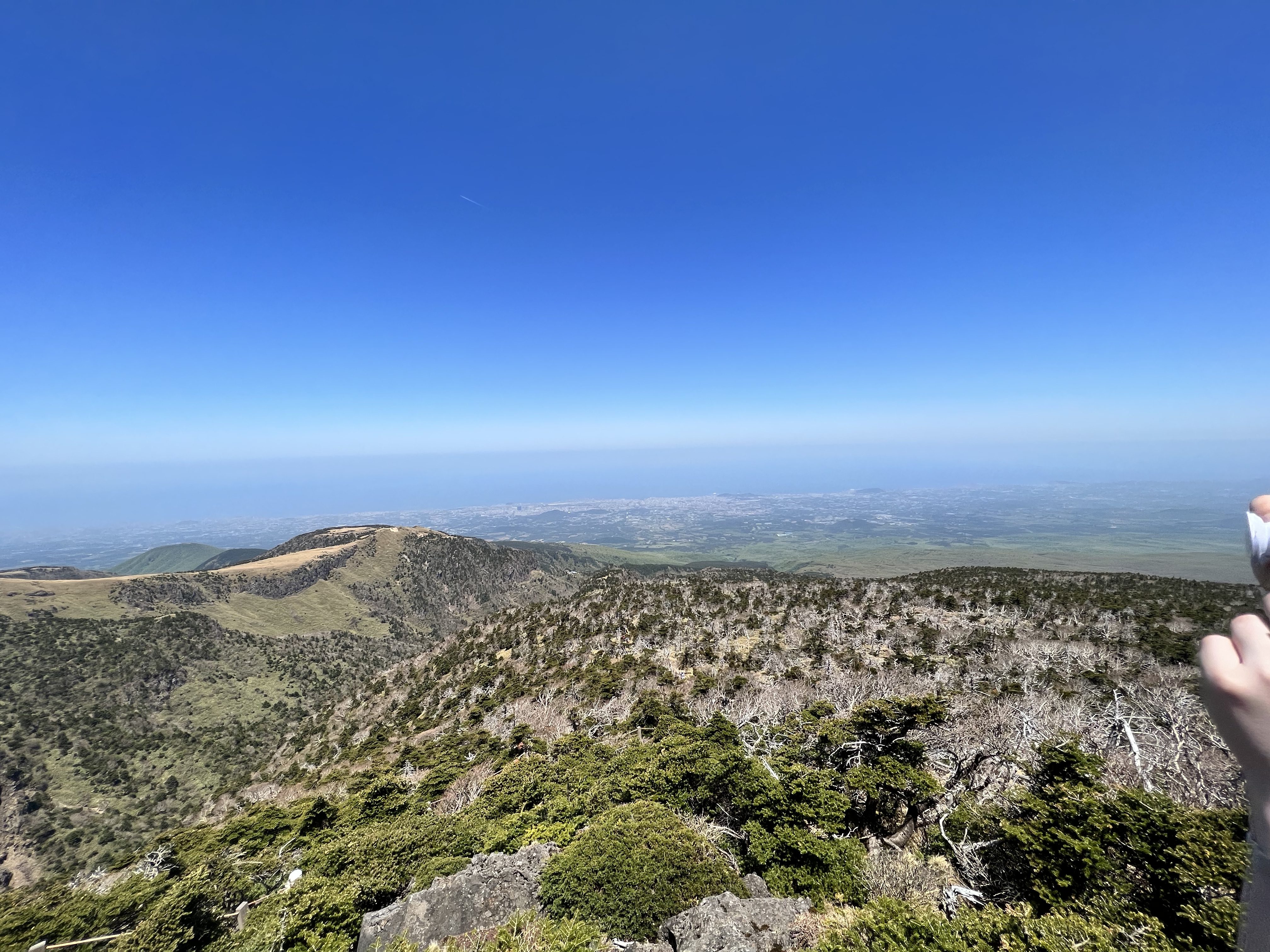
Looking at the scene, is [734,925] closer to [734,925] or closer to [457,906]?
[734,925]

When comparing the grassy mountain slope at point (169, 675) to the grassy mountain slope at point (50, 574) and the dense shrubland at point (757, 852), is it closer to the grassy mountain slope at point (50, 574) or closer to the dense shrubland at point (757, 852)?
the dense shrubland at point (757, 852)

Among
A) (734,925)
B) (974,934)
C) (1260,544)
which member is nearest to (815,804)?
(734,925)

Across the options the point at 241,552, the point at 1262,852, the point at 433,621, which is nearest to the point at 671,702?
the point at 1262,852

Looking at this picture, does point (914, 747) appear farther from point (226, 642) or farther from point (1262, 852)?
point (226, 642)

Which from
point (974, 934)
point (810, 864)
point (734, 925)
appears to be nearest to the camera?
point (974, 934)

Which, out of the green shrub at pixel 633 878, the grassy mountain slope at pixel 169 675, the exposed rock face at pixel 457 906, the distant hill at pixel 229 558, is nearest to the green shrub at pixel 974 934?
the green shrub at pixel 633 878

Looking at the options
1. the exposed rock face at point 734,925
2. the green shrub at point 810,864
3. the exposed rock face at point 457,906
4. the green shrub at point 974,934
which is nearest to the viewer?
the green shrub at point 974,934

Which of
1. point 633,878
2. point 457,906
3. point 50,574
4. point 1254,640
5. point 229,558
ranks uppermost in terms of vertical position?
point 1254,640
